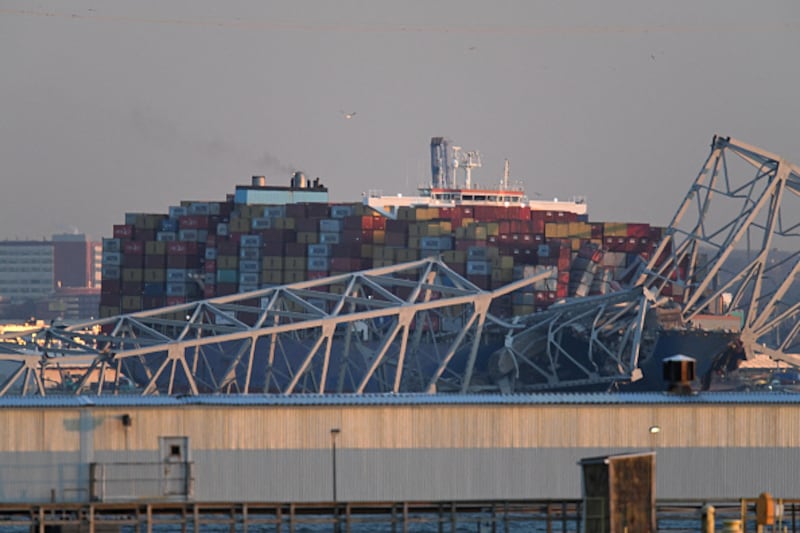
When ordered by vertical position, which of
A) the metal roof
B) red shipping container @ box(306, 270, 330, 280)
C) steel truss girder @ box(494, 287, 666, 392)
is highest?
red shipping container @ box(306, 270, 330, 280)

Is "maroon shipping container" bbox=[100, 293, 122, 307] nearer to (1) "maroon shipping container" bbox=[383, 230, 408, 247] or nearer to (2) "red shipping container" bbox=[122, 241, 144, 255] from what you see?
(2) "red shipping container" bbox=[122, 241, 144, 255]

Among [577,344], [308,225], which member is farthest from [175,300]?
[577,344]

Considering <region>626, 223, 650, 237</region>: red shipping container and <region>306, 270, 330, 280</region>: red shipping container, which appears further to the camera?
<region>306, 270, 330, 280</region>: red shipping container

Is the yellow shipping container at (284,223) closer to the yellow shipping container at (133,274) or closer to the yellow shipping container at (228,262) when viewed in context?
the yellow shipping container at (228,262)

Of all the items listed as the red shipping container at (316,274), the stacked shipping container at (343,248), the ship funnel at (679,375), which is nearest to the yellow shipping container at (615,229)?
the stacked shipping container at (343,248)

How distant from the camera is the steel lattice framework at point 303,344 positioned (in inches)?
3231

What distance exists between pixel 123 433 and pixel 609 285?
264 feet

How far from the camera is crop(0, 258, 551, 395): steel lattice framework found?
269ft

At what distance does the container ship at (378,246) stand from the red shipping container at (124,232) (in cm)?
7

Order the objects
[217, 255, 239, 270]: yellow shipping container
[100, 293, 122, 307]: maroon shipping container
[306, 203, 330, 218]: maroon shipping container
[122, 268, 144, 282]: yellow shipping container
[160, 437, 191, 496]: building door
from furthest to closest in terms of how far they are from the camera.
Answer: [122, 268, 144, 282]: yellow shipping container < [100, 293, 122, 307]: maroon shipping container < [217, 255, 239, 270]: yellow shipping container < [306, 203, 330, 218]: maroon shipping container < [160, 437, 191, 496]: building door

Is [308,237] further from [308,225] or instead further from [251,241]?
[251,241]

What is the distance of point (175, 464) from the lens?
47.6 meters

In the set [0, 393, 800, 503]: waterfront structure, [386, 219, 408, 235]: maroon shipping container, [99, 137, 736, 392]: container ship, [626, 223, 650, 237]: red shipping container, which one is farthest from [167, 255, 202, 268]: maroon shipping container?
[0, 393, 800, 503]: waterfront structure

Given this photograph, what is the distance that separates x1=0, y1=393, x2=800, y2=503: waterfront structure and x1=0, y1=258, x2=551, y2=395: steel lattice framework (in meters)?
25.5
